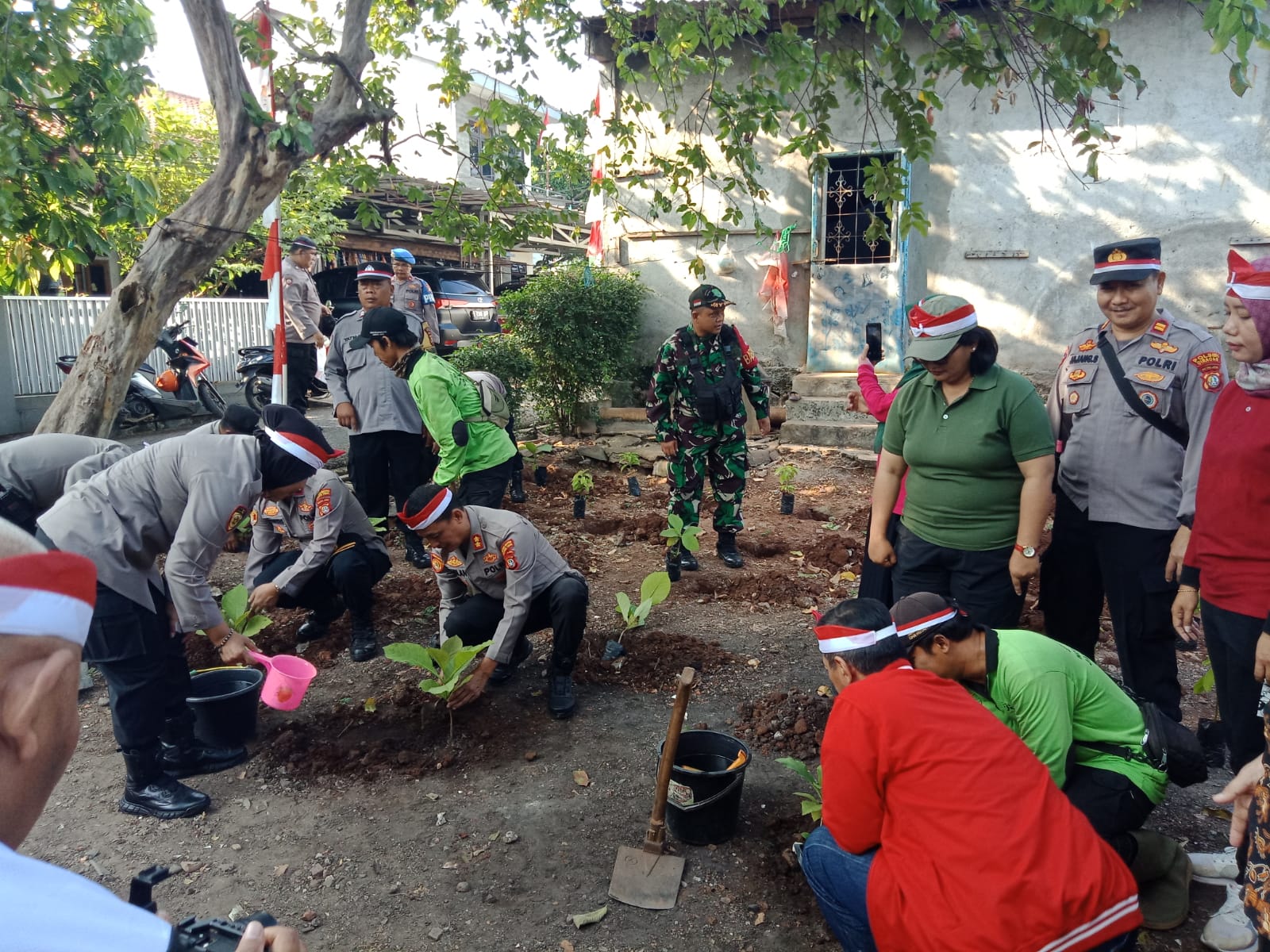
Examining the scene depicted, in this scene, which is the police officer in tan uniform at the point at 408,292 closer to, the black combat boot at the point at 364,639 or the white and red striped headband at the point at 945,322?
the black combat boot at the point at 364,639

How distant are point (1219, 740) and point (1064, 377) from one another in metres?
1.63

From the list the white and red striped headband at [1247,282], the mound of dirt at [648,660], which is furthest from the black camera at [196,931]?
the mound of dirt at [648,660]

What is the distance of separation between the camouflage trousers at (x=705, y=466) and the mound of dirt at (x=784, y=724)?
7.08 feet

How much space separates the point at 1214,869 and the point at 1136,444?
147 centimetres

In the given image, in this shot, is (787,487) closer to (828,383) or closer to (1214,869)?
(828,383)

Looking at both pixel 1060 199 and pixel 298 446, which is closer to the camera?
pixel 298 446

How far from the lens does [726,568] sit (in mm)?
6266

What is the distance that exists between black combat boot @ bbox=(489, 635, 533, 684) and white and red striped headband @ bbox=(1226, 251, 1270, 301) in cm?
323

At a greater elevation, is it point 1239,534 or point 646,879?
point 1239,534

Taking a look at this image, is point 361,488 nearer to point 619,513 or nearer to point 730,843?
point 619,513

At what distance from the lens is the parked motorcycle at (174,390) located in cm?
1056

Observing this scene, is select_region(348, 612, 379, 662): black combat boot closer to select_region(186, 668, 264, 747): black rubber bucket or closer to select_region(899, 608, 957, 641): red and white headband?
select_region(186, 668, 264, 747): black rubber bucket

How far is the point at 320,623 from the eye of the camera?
5.02 meters

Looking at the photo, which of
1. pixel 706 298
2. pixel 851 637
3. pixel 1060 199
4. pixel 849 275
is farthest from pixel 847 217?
pixel 851 637
